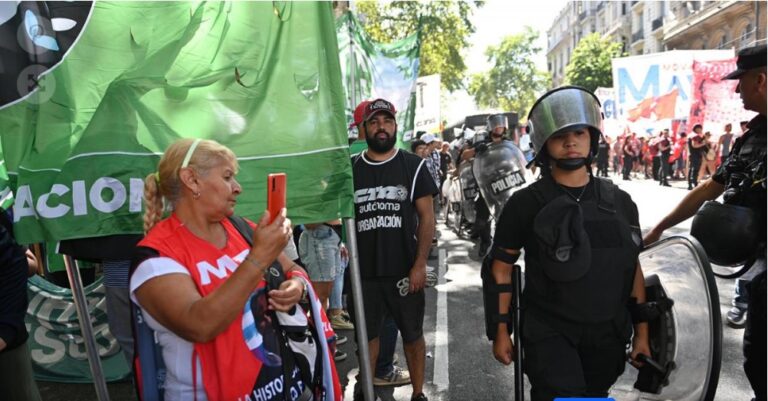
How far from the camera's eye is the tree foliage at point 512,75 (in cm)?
7869

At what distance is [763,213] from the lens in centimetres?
242

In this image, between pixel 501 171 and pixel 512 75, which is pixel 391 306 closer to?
pixel 501 171

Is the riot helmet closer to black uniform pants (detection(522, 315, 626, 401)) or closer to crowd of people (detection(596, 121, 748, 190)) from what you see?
black uniform pants (detection(522, 315, 626, 401))

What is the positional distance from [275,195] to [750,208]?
2.04m

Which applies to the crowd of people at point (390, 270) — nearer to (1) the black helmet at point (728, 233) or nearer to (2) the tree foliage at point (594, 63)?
(1) the black helmet at point (728, 233)

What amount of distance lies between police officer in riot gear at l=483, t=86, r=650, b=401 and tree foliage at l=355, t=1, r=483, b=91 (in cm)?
2497

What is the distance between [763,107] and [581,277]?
1166mm

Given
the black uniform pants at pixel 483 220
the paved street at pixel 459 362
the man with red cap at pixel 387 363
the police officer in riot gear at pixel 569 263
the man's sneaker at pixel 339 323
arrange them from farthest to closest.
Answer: the black uniform pants at pixel 483 220
the man's sneaker at pixel 339 323
the man with red cap at pixel 387 363
the paved street at pixel 459 362
the police officer in riot gear at pixel 569 263

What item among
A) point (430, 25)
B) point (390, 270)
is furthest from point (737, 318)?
point (430, 25)

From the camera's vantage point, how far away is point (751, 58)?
99.1 inches

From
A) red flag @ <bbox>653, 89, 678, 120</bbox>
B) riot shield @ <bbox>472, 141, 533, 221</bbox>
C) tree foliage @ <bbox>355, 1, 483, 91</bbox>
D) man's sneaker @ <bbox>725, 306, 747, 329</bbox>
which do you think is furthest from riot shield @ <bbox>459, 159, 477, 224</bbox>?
tree foliage @ <bbox>355, 1, 483, 91</bbox>

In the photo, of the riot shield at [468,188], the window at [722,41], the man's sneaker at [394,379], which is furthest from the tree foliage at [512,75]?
the man's sneaker at [394,379]

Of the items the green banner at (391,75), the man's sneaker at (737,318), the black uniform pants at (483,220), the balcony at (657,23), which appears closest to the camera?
the man's sneaker at (737,318)

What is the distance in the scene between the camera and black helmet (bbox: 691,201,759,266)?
2430mm
